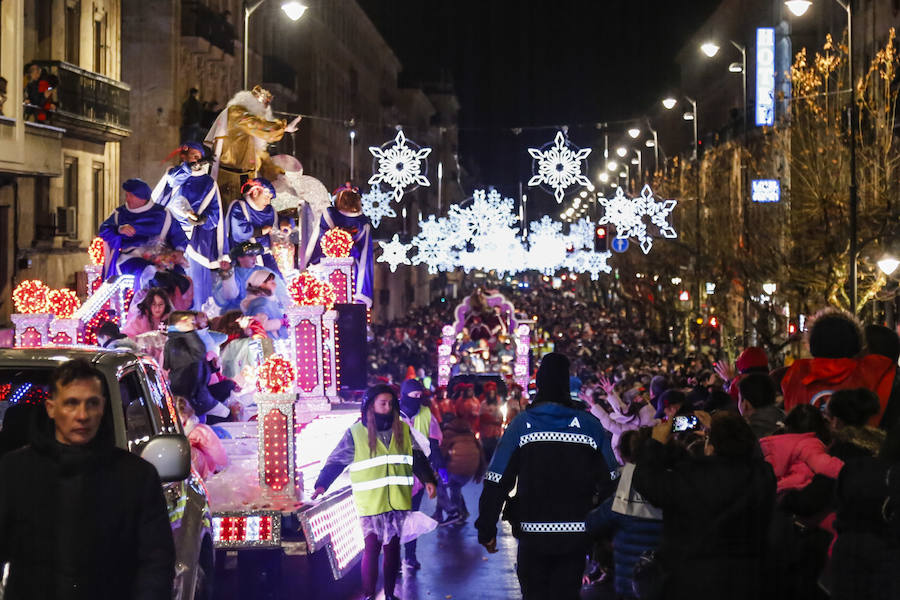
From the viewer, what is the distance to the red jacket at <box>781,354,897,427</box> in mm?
9711

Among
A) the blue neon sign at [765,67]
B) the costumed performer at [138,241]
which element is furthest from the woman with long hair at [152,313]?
the blue neon sign at [765,67]

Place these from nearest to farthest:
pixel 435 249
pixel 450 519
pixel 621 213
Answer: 1. pixel 450 519
2. pixel 621 213
3. pixel 435 249

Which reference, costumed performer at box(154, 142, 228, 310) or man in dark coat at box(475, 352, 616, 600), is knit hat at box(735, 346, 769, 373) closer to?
man in dark coat at box(475, 352, 616, 600)

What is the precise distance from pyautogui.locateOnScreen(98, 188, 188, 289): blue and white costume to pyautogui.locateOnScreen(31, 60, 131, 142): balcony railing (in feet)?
37.0

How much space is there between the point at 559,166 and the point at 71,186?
385 inches

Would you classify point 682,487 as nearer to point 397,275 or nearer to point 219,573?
point 219,573

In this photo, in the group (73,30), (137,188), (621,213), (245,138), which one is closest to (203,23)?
(73,30)

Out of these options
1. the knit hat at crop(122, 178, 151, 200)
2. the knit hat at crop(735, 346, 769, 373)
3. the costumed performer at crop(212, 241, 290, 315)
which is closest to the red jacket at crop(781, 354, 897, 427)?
the knit hat at crop(735, 346, 769, 373)

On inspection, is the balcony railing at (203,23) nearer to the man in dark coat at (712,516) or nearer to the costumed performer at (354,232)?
the costumed performer at (354,232)

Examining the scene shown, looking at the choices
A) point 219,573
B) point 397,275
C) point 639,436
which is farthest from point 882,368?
point 397,275

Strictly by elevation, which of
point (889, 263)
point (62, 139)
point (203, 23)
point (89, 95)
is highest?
point (203, 23)

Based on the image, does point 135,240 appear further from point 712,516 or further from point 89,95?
point 89,95

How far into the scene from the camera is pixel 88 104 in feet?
97.4

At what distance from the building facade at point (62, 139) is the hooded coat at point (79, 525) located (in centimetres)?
1764
